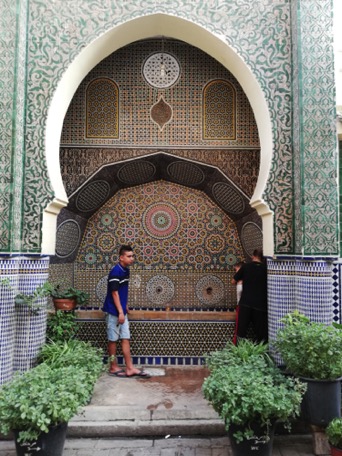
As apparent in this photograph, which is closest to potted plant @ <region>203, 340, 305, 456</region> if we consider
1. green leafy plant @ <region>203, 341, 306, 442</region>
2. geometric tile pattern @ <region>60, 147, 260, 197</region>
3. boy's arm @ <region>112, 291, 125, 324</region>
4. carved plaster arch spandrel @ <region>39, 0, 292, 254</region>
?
green leafy plant @ <region>203, 341, 306, 442</region>

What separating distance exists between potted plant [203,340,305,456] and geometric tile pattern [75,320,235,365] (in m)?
2.32

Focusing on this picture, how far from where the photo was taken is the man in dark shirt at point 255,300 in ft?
15.8

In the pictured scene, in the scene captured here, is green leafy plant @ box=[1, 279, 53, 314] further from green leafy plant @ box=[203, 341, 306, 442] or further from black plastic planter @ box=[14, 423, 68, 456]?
green leafy plant @ box=[203, 341, 306, 442]

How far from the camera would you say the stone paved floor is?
3.36 metres

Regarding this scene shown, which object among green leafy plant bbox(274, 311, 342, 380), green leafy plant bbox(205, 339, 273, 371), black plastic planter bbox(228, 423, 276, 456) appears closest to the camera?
black plastic planter bbox(228, 423, 276, 456)

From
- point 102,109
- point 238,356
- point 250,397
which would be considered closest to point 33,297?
point 238,356

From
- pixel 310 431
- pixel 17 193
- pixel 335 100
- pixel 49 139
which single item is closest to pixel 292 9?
pixel 335 100

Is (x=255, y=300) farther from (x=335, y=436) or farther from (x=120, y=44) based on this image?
(x=120, y=44)

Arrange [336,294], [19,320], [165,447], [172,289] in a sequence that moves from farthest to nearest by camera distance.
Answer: [172,289] → [19,320] → [336,294] → [165,447]

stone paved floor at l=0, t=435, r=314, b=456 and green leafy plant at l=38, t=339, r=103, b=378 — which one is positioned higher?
green leafy plant at l=38, t=339, r=103, b=378

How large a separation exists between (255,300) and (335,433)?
1.93 metres

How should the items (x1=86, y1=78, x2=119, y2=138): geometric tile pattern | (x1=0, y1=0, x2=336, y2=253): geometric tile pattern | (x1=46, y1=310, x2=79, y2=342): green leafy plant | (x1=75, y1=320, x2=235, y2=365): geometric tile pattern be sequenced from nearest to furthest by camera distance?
(x1=0, y1=0, x2=336, y2=253): geometric tile pattern
(x1=46, y1=310, x2=79, y2=342): green leafy plant
(x1=86, y1=78, x2=119, y2=138): geometric tile pattern
(x1=75, y1=320, x2=235, y2=365): geometric tile pattern

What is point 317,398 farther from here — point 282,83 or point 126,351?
point 282,83

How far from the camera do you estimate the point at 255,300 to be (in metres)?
4.86
